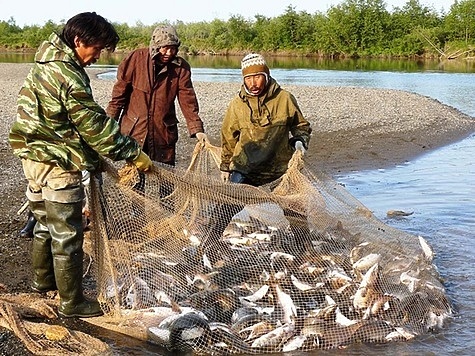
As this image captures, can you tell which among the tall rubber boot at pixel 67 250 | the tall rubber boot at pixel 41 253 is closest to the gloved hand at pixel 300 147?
the tall rubber boot at pixel 67 250

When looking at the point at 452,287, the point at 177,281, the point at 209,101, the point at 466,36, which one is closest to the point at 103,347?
the point at 177,281

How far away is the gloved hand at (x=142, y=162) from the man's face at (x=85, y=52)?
80 cm

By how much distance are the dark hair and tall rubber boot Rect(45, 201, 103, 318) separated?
3.90 feet

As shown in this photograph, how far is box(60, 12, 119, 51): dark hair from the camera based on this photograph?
4.64 m

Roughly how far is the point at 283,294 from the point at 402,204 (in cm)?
517

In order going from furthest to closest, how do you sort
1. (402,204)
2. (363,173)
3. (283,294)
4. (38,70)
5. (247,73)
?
(363,173)
(402,204)
(247,73)
(283,294)
(38,70)

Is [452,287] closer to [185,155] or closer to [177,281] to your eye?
[177,281]

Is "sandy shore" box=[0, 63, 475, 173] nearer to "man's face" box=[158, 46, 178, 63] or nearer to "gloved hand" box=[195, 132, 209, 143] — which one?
"gloved hand" box=[195, 132, 209, 143]

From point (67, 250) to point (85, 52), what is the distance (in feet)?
4.77

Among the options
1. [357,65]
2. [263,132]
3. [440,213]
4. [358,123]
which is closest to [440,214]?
[440,213]

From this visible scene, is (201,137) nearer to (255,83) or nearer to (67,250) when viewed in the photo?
(255,83)

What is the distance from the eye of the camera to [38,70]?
4.62m

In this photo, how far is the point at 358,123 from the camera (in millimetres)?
18141

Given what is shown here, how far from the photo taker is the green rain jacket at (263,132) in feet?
21.6
